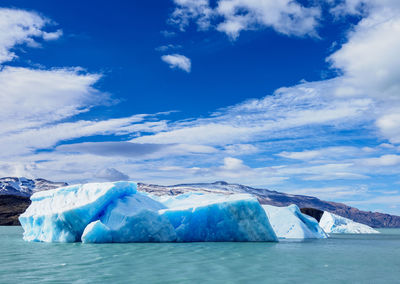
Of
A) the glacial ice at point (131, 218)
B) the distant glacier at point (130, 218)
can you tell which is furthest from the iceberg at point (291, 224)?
the glacial ice at point (131, 218)

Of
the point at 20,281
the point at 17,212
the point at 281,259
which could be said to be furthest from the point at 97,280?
the point at 17,212

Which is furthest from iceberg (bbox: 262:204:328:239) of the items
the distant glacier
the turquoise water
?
the turquoise water

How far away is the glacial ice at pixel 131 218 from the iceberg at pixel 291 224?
6.19 metres

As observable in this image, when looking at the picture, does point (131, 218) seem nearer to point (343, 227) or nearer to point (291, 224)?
point (291, 224)

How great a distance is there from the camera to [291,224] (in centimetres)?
2456

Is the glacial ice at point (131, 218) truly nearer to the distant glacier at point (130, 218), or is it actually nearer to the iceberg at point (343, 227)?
the distant glacier at point (130, 218)

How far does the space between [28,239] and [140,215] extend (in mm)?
6649

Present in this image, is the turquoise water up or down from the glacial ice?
down

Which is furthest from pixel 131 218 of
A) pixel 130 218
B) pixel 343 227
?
pixel 343 227

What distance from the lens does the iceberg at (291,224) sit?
24094mm

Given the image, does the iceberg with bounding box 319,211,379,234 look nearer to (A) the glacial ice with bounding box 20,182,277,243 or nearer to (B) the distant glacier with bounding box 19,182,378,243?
(B) the distant glacier with bounding box 19,182,378,243

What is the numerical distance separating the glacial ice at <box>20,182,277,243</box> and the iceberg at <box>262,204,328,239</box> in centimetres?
619

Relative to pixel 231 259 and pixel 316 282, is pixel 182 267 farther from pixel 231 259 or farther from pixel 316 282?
pixel 316 282

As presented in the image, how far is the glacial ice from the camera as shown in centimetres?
1644
